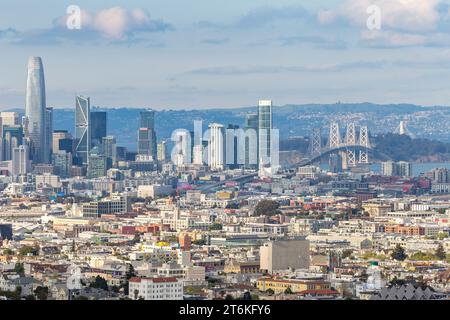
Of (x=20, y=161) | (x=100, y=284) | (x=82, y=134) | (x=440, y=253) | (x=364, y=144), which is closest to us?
(x=100, y=284)

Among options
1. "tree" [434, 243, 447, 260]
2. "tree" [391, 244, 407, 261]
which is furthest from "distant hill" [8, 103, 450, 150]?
"tree" [391, 244, 407, 261]

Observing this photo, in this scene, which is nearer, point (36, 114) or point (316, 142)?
point (36, 114)

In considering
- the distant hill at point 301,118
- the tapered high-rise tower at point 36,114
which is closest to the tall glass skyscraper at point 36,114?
the tapered high-rise tower at point 36,114

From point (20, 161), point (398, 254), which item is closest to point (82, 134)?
point (20, 161)

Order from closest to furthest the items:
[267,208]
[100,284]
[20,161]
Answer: [100,284] → [267,208] → [20,161]

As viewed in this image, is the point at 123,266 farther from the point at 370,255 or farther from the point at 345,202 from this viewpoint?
the point at 345,202

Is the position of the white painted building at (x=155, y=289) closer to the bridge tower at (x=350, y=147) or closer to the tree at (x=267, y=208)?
the tree at (x=267, y=208)

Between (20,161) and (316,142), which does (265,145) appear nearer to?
(316,142)

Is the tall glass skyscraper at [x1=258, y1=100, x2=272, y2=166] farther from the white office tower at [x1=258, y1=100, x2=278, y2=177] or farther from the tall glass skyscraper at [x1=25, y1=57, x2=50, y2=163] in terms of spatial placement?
the tall glass skyscraper at [x1=25, y1=57, x2=50, y2=163]
